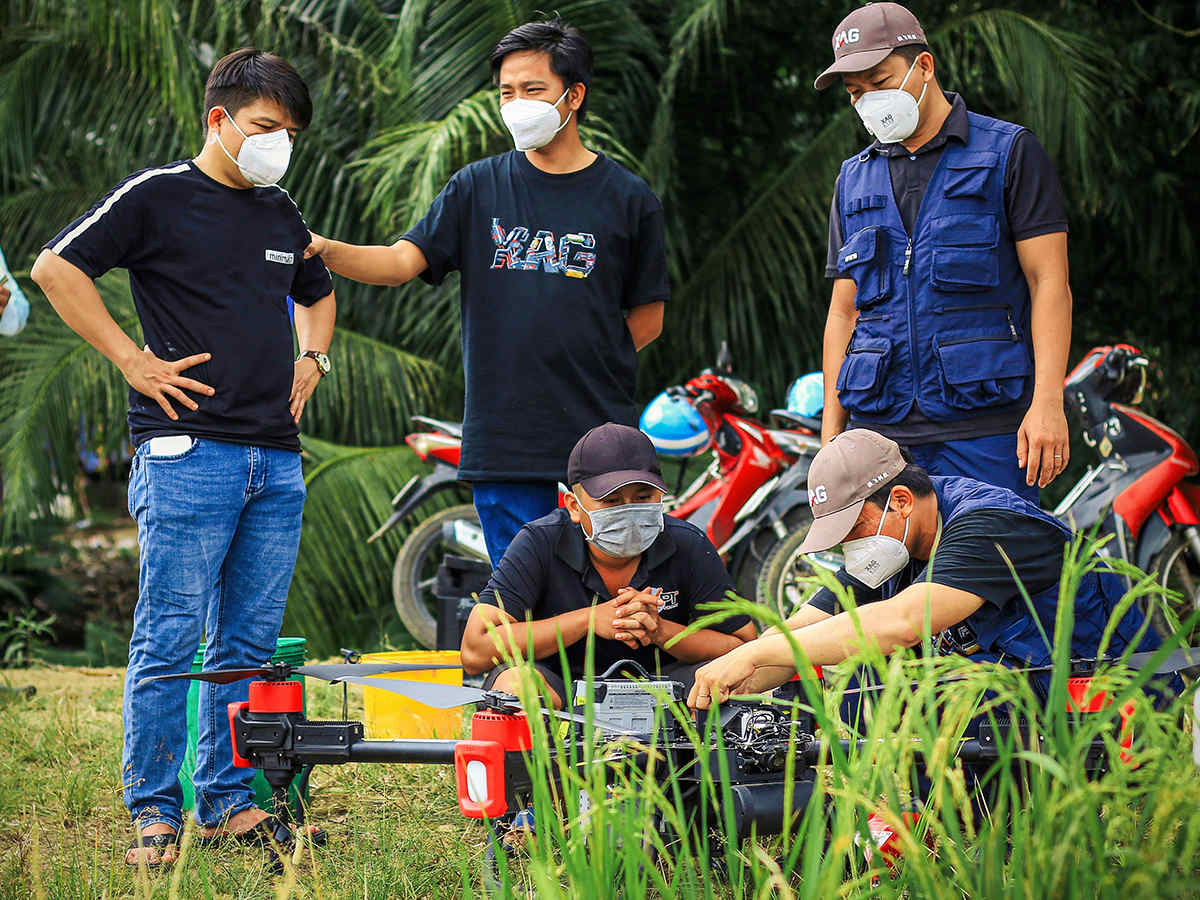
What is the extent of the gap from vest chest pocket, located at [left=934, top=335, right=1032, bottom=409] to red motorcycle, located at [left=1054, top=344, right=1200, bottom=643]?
6.67 ft

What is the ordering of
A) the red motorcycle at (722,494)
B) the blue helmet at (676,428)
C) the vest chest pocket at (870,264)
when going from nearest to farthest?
the vest chest pocket at (870,264), the red motorcycle at (722,494), the blue helmet at (676,428)

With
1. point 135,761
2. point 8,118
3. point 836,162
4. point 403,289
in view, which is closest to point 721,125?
point 836,162

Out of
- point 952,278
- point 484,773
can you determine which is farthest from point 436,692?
point 952,278

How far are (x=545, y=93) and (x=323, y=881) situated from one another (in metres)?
2.09

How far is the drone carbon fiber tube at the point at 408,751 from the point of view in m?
2.52

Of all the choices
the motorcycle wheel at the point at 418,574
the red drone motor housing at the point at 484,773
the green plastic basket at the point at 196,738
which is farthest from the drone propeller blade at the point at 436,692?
the motorcycle wheel at the point at 418,574

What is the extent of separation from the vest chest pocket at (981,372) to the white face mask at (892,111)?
57 cm

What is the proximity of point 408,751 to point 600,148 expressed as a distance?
16.0 feet

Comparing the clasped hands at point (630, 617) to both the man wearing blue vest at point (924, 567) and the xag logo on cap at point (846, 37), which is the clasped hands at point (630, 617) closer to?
the man wearing blue vest at point (924, 567)

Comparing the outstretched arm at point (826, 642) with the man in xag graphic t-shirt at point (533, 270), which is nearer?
the outstretched arm at point (826, 642)

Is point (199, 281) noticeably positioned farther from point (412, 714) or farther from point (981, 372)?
point (981, 372)

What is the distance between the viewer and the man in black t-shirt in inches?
125

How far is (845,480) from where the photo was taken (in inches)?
113

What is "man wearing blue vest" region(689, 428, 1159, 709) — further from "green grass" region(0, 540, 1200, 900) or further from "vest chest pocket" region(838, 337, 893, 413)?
"vest chest pocket" region(838, 337, 893, 413)
